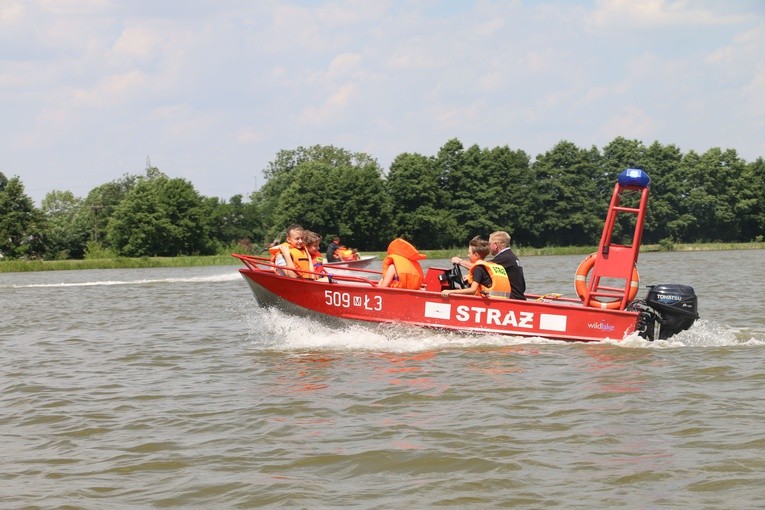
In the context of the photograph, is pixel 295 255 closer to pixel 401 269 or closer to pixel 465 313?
pixel 401 269

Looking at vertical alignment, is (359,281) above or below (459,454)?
above

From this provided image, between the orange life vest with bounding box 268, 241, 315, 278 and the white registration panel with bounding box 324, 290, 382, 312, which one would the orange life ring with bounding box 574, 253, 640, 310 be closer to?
the white registration panel with bounding box 324, 290, 382, 312

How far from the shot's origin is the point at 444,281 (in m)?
15.2

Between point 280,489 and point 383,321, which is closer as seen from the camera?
point 280,489

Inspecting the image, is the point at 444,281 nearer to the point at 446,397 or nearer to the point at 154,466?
the point at 446,397

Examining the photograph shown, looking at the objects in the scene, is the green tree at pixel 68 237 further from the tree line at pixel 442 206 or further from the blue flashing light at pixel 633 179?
the blue flashing light at pixel 633 179

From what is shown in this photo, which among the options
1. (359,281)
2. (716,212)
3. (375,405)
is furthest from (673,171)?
(375,405)

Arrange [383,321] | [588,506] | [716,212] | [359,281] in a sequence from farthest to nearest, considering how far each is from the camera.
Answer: [716,212]
[359,281]
[383,321]
[588,506]

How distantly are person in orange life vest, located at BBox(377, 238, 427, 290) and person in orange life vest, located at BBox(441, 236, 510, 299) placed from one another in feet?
2.16

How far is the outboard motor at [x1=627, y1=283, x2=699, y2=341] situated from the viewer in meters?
13.5

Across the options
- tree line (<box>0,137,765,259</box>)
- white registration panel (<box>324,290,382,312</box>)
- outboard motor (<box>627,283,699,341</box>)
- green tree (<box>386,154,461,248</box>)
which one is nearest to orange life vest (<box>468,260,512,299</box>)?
white registration panel (<box>324,290,382,312</box>)

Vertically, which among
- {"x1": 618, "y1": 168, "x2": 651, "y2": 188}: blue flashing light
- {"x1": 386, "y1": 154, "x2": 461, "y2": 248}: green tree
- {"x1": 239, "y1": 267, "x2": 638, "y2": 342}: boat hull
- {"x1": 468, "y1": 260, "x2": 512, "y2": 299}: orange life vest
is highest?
{"x1": 386, "y1": 154, "x2": 461, "y2": 248}: green tree

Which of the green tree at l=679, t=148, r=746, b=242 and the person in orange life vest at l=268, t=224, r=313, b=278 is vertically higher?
the green tree at l=679, t=148, r=746, b=242

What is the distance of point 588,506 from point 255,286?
30.9 ft
